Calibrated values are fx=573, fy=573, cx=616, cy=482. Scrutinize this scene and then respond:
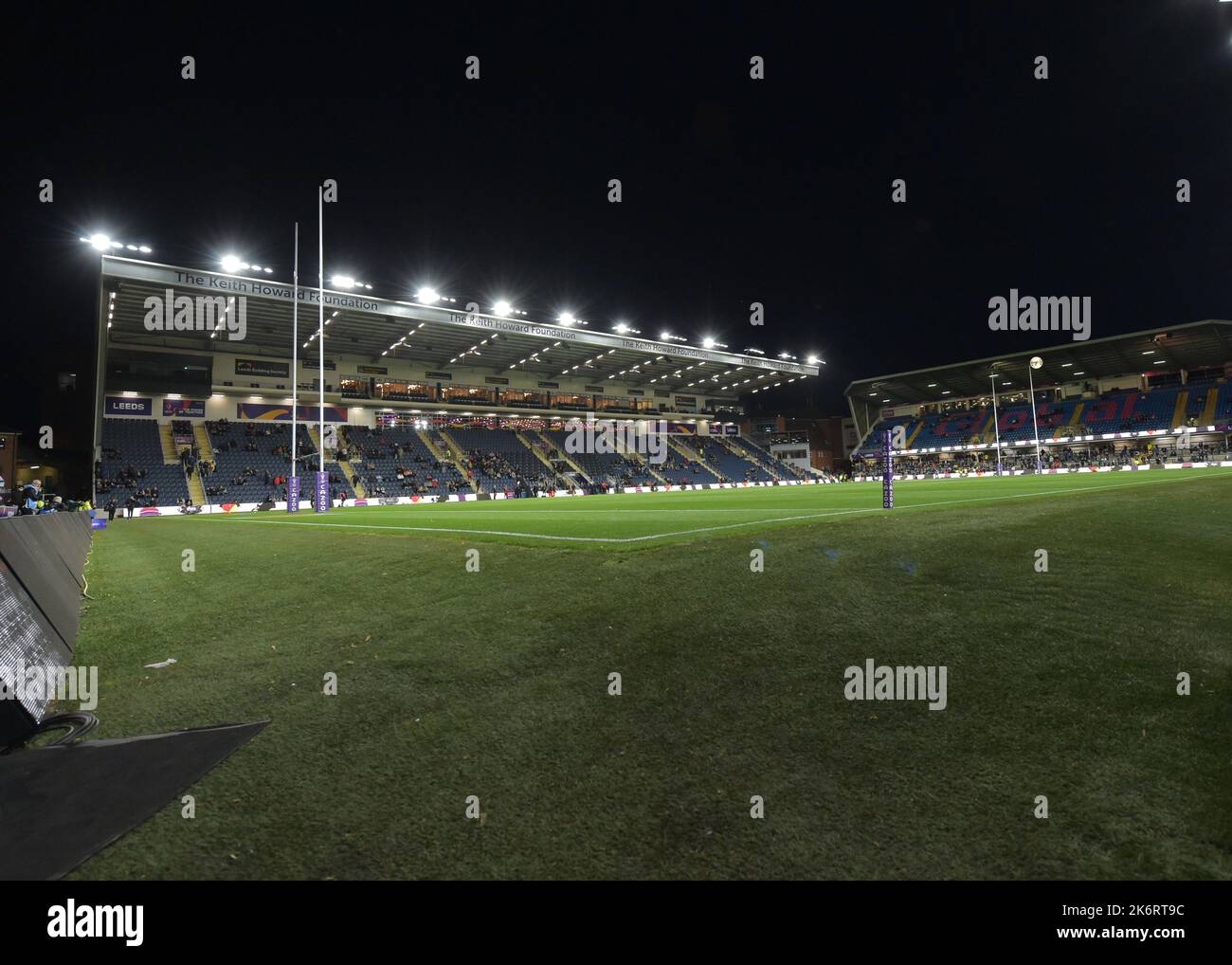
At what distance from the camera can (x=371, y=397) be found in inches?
2015

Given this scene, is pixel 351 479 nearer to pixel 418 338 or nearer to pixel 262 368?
pixel 418 338

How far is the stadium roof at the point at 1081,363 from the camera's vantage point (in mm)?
52312

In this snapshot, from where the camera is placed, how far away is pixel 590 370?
59.5m

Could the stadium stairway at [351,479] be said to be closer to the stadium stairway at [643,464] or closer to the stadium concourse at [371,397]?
the stadium concourse at [371,397]

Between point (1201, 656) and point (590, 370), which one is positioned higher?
point (590, 370)

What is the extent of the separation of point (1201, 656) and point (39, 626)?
337 inches

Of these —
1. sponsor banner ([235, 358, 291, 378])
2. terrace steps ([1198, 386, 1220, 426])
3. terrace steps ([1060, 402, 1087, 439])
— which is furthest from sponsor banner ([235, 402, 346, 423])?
terrace steps ([1198, 386, 1220, 426])

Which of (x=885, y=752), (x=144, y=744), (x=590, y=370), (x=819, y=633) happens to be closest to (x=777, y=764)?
(x=885, y=752)

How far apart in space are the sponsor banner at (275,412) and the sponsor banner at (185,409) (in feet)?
7.82

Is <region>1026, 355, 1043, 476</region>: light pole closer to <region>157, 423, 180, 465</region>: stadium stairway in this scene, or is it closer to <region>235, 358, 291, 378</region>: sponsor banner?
<region>235, 358, 291, 378</region>: sponsor banner

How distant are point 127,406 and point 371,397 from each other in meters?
16.7

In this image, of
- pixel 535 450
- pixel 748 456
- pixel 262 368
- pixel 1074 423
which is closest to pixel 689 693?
pixel 262 368

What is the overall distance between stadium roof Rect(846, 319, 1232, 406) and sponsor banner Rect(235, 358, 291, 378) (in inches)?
2616
